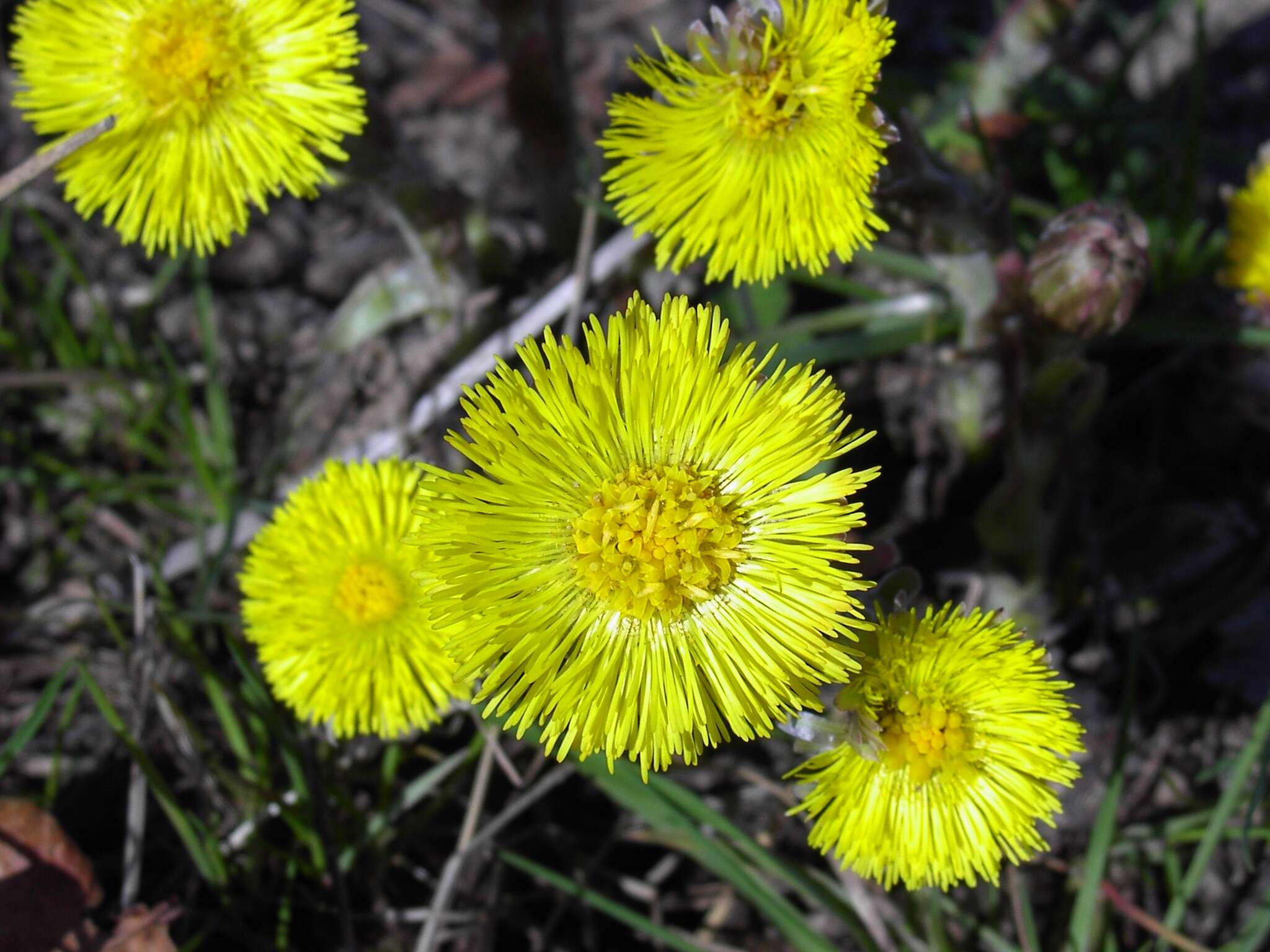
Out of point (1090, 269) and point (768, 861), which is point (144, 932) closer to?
point (768, 861)

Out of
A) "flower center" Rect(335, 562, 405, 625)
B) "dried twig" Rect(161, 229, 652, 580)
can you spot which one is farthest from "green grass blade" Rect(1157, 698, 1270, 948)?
"dried twig" Rect(161, 229, 652, 580)

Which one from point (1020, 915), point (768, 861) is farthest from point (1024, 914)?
point (768, 861)

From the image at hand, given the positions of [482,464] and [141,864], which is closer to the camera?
[482,464]

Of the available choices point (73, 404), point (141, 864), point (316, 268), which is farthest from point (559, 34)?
point (141, 864)

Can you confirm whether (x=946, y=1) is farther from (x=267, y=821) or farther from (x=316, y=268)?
(x=267, y=821)

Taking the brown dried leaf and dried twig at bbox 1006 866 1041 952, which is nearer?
dried twig at bbox 1006 866 1041 952

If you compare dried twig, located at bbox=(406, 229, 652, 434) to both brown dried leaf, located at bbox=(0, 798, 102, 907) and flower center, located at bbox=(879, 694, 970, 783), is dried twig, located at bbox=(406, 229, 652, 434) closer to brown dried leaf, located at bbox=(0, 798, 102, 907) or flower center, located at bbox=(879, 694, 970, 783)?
brown dried leaf, located at bbox=(0, 798, 102, 907)

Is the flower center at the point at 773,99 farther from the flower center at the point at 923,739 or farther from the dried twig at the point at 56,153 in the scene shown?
the dried twig at the point at 56,153
